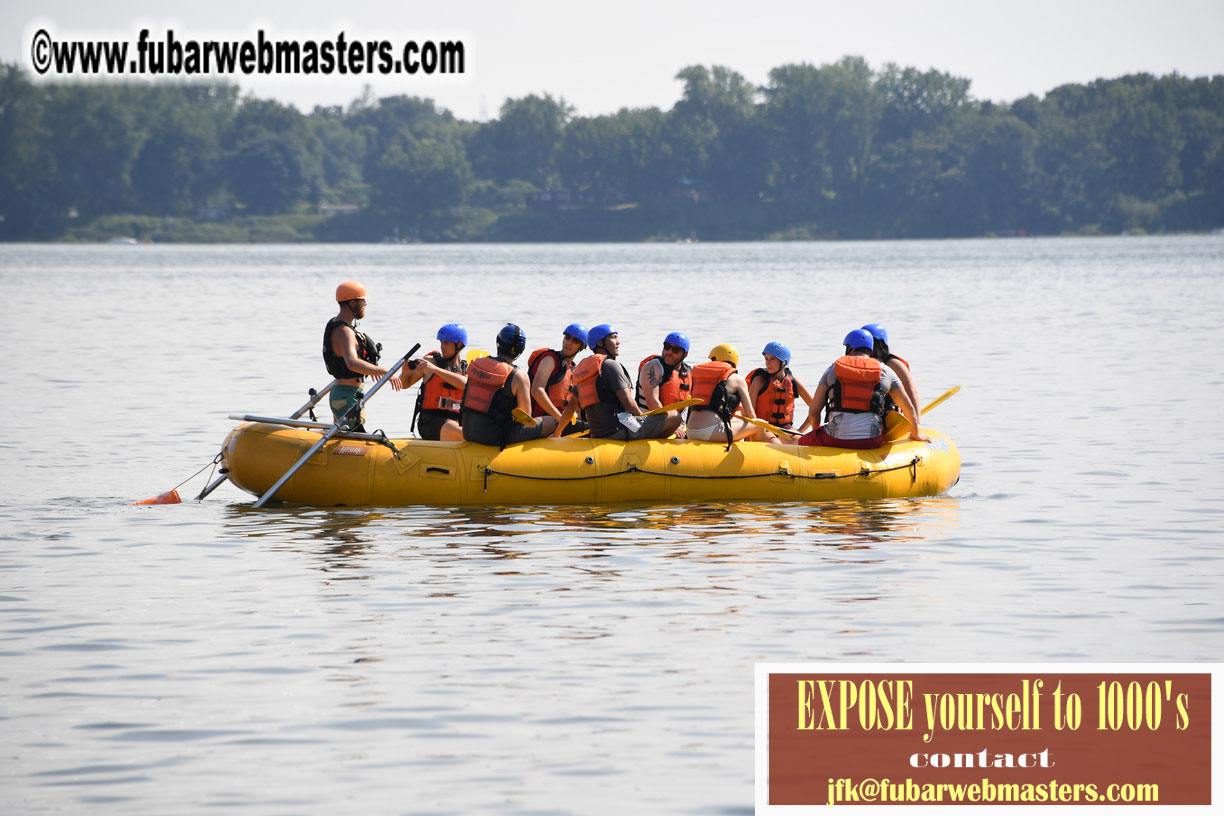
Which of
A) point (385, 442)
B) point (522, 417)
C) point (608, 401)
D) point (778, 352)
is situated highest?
point (778, 352)

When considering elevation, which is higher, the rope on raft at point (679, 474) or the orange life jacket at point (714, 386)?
the orange life jacket at point (714, 386)

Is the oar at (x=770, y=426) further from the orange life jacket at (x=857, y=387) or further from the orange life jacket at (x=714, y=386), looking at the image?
the orange life jacket at (x=857, y=387)

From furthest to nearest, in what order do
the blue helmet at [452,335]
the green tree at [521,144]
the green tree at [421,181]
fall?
the green tree at [521,144], the green tree at [421,181], the blue helmet at [452,335]

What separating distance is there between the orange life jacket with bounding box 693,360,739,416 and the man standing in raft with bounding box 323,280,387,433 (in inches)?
97.6

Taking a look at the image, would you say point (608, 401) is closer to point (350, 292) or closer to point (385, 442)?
point (385, 442)

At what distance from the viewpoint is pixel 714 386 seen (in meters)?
13.8

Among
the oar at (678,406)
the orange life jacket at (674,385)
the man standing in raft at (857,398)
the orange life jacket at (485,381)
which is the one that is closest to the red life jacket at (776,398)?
the man standing in raft at (857,398)

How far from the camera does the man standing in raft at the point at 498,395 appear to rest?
44.7 ft

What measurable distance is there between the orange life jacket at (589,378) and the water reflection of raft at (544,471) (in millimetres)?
364

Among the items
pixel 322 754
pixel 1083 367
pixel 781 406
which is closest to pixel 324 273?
pixel 1083 367

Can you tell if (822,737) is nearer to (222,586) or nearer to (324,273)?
(222,586)

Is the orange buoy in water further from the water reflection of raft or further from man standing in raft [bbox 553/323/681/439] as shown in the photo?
man standing in raft [bbox 553/323/681/439]

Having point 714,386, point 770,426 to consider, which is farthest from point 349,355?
point 770,426

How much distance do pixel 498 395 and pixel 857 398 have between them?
9.55 ft
